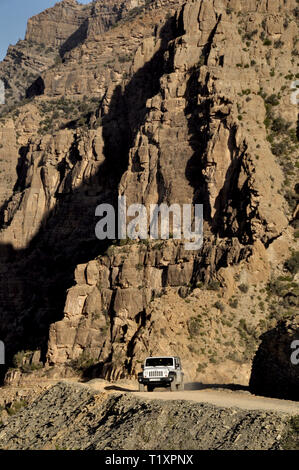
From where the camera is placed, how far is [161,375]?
122ft

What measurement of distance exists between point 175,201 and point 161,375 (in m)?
27.0

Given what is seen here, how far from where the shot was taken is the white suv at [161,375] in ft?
122

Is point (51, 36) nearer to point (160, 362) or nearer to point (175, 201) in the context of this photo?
point (175, 201)

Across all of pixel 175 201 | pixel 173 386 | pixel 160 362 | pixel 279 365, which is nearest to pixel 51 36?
pixel 175 201

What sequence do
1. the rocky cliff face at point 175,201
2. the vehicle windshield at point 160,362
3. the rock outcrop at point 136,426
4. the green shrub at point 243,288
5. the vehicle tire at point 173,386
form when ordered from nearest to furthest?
1. the rock outcrop at point 136,426
2. the vehicle tire at point 173,386
3. the vehicle windshield at point 160,362
4. the rocky cliff face at point 175,201
5. the green shrub at point 243,288

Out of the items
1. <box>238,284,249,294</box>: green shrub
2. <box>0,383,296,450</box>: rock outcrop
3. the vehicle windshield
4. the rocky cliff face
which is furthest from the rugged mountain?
<box>0,383,296,450</box>: rock outcrop

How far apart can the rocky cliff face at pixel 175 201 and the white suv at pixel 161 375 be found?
421 inches

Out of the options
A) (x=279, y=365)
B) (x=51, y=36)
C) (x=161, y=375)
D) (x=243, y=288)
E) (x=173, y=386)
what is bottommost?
(x=173, y=386)

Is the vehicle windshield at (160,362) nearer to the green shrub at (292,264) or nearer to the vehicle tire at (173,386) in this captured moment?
the vehicle tire at (173,386)

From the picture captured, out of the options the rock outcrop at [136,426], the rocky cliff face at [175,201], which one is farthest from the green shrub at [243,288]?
the rock outcrop at [136,426]

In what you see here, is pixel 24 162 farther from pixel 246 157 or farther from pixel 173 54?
pixel 246 157
